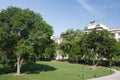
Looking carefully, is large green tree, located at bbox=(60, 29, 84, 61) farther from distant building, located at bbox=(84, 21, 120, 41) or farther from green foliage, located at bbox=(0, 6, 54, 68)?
green foliage, located at bbox=(0, 6, 54, 68)

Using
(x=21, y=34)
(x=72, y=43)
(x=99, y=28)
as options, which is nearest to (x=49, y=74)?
(x=21, y=34)

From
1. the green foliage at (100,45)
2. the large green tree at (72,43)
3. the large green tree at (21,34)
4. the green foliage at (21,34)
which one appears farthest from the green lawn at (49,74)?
the large green tree at (72,43)

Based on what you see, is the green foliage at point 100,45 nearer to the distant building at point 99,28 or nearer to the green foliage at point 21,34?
the green foliage at point 21,34

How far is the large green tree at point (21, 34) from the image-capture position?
38.0m

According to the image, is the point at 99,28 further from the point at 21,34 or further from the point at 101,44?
the point at 21,34

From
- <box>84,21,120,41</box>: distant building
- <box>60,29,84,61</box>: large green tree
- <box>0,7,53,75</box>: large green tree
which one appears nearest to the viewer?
<box>0,7,53,75</box>: large green tree

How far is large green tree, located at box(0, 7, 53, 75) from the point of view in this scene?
125ft

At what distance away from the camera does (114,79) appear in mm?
37375

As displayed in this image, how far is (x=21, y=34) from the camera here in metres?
39.6

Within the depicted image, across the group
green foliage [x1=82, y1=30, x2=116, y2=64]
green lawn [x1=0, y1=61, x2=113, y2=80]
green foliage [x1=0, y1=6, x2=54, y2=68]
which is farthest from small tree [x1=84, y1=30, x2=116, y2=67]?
green foliage [x1=0, y1=6, x2=54, y2=68]

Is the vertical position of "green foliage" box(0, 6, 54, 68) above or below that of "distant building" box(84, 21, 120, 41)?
below

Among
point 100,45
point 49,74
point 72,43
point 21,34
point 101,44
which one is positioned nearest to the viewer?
point 21,34

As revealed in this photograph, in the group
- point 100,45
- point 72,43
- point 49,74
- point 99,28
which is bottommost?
point 49,74

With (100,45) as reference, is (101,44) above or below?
above
